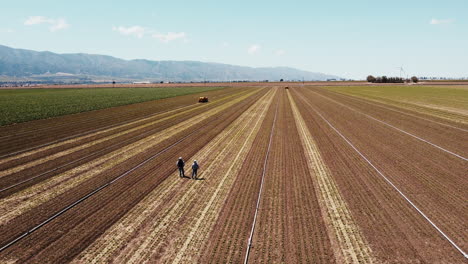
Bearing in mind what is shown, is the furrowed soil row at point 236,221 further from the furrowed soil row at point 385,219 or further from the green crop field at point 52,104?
the green crop field at point 52,104

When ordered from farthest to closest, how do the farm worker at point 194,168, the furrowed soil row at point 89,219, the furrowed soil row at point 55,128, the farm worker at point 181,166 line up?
the furrowed soil row at point 55,128 → the farm worker at point 181,166 → the farm worker at point 194,168 → the furrowed soil row at point 89,219

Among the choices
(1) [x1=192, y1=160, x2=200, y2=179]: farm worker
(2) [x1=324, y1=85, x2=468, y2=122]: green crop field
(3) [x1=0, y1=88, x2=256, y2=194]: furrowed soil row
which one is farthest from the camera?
(2) [x1=324, y1=85, x2=468, y2=122]: green crop field

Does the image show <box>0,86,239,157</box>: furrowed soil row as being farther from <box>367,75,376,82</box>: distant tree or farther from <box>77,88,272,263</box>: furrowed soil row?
<box>367,75,376,82</box>: distant tree

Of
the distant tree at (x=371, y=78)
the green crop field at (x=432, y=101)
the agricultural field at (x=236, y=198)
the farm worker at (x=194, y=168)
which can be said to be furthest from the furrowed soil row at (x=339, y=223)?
the distant tree at (x=371, y=78)

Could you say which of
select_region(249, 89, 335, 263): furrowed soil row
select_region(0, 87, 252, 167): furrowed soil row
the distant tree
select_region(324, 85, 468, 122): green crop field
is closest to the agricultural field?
select_region(249, 89, 335, 263): furrowed soil row

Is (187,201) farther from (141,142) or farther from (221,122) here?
(221,122)

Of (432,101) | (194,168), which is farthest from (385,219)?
(432,101)

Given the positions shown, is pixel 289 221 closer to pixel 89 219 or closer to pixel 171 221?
pixel 171 221
